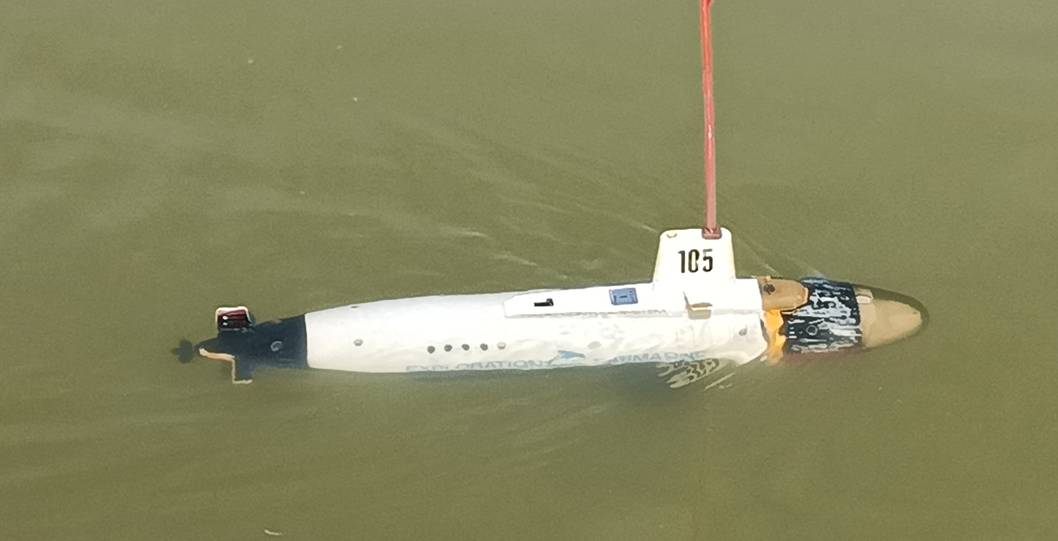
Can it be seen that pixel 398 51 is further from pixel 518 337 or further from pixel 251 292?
pixel 518 337

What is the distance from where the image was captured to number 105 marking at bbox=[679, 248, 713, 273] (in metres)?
5.94

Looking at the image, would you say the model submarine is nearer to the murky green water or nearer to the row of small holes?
the row of small holes

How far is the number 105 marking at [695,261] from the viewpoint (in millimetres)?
5941

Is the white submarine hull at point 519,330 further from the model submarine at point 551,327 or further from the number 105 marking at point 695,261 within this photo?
the number 105 marking at point 695,261

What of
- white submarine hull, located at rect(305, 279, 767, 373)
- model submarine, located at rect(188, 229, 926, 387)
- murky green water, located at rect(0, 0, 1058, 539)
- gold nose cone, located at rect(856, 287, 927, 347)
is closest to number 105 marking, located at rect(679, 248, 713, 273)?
model submarine, located at rect(188, 229, 926, 387)

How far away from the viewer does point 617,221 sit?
6922 millimetres

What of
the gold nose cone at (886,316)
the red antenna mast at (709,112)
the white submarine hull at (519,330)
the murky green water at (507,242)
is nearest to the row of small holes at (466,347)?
the white submarine hull at (519,330)

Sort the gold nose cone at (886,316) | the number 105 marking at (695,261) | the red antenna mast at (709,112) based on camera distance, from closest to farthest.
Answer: the red antenna mast at (709,112)
the number 105 marking at (695,261)
the gold nose cone at (886,316)

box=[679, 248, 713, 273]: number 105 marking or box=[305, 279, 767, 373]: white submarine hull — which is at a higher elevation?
box=[679, 248, 713, 273]: number 105 marking

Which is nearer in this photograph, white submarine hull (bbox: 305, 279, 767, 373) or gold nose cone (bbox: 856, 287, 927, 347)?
white submarine hull (bbox: 305, 279, 767, 373)

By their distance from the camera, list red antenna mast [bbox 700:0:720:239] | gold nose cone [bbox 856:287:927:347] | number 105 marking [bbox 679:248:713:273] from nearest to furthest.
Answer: red antenna mast [bbox 700:0:720:239], number 105 marking [bbox 679:248:713:273], gold nose cone [bbox 856:287:927:347]

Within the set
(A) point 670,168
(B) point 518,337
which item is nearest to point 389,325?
(B) point 518,337

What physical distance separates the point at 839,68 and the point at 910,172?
2.73 ft

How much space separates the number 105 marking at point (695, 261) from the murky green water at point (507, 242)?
2.09ft
